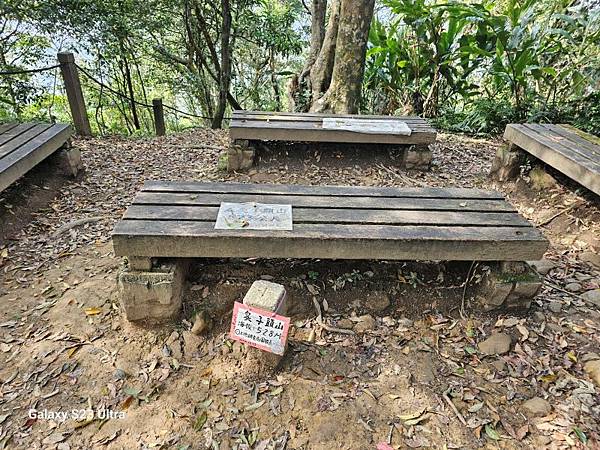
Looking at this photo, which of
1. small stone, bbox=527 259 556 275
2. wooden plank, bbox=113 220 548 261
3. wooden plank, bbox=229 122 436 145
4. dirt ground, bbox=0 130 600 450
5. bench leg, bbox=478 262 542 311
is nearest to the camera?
dirt ground, bbox=0 130 600 450

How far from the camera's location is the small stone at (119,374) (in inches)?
72.8

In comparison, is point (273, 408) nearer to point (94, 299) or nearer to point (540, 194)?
point (94, 299)

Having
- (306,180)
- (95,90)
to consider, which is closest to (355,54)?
(306,180)

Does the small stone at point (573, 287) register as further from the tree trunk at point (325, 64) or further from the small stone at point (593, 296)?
the tree trunk at point (325, 64)

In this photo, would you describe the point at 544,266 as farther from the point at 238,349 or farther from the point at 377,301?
the point at 238,349

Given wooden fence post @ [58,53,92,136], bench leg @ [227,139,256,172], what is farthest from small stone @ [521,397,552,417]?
wooden fence post @ [58,53,92,136]

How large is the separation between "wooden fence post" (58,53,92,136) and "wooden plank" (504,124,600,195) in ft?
16.3

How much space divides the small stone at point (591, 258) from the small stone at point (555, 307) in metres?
0.64

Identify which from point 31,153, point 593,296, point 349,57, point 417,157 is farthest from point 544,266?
point 31,153

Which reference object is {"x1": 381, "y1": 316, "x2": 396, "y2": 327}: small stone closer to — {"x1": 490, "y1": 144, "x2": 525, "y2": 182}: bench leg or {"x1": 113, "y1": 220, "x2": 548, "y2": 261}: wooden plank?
{"x1": 113, "y1": 220, "x2": 548, "y2": 261}: wooden plank

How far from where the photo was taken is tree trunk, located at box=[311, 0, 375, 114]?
A: 4316mm

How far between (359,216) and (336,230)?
209 millimetres

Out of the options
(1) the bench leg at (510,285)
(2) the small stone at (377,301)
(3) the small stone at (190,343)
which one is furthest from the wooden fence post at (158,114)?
(1) the bench leg at (510,285)

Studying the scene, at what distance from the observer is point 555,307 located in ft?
7.45
